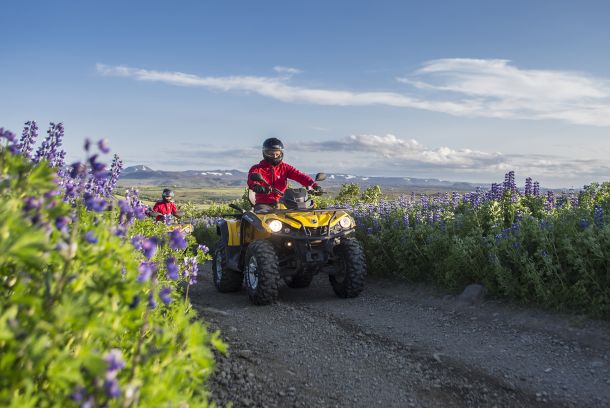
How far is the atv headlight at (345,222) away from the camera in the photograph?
8289 millimetres

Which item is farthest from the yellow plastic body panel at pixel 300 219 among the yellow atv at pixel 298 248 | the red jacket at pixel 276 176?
the red jacket at pixel 276 176

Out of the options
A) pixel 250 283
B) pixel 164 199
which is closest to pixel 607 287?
pixel 250 283

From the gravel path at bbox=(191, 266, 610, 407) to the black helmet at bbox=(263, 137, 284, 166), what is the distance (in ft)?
8.76

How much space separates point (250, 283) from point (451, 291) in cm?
301

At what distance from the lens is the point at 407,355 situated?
561 cm

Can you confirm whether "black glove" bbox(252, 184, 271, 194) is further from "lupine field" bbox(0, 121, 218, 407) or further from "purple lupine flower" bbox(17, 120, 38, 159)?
"lupine field" bbox(0, 121, 218, 407)

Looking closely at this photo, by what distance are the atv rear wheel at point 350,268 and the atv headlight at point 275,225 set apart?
963 millimetres

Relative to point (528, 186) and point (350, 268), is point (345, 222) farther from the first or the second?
point (528, 186)

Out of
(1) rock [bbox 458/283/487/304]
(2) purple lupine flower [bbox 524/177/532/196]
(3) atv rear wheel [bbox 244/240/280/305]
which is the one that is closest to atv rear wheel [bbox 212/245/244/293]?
(3) atv rear wheel [bbox 244/240/280/305]

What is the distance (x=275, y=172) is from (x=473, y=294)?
3.97 metres

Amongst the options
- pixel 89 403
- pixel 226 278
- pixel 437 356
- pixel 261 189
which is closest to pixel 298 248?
pixel 261 189

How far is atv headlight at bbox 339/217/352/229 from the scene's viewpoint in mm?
8289

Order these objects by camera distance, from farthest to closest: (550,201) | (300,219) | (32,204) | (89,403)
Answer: (550,201) → (300,219) → (32,204) → (89,403)

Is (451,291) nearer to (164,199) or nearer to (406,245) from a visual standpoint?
(406,245)
